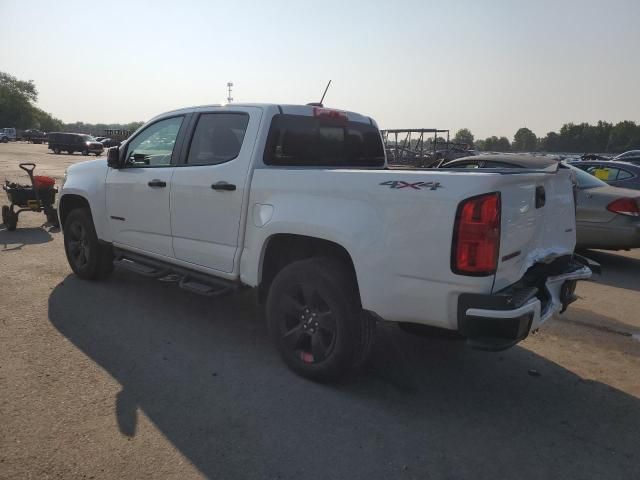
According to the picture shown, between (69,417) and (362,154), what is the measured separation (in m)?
3.25

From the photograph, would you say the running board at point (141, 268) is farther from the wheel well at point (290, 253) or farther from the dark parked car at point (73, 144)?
the dark parked car at point (73, 144)

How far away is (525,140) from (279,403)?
126 meters

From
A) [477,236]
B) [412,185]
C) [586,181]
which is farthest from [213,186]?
[586,181]

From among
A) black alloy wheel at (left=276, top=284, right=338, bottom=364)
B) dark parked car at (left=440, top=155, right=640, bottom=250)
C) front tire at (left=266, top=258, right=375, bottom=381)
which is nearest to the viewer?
front tire at (left=266, top=258, right=375, bottom=381)

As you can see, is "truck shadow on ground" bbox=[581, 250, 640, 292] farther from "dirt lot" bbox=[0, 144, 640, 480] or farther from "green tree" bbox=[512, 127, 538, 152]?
"green tree" bbox=[512, 127, 538, 152]

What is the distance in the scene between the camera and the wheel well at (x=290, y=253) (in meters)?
3.40

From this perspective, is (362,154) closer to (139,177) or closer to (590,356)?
(139,177)

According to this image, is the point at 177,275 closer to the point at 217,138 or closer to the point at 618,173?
the point at 217,138

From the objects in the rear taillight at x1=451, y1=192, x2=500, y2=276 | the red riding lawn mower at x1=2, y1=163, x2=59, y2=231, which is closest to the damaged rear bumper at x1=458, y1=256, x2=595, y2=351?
the rear taillight at x1=451, y1=192, x2=500, y2=276

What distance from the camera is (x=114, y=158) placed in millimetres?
5047

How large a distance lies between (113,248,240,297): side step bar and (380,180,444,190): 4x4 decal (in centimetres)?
168

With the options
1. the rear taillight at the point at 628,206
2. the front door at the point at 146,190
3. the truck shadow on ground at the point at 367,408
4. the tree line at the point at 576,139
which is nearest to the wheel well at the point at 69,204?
the front door at the point at 146,190

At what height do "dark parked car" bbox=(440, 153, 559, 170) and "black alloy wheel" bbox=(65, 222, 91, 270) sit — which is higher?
"dark parked car" bbox=(440, 153, 559, 170)

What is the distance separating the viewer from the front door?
457 cm
